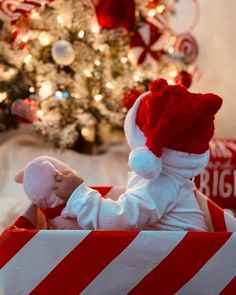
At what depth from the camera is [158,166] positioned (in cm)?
76

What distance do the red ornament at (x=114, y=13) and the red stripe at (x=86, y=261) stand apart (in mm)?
1177

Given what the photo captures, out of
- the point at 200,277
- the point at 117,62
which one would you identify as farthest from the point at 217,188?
the point at 200,277

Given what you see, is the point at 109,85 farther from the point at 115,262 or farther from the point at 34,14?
the point at 115,262

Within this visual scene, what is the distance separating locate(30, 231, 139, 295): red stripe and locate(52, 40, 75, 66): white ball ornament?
43.4 inches

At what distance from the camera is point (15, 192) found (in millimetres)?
1721

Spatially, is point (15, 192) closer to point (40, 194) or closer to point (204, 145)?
point (40, 194)

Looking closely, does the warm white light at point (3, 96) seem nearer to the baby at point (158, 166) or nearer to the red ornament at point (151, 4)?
the red ornament at point (151, 4)

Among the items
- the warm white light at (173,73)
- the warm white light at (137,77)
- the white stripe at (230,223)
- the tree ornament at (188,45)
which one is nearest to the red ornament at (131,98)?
the warm white light at (137,77)

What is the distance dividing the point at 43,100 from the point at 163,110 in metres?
1.09

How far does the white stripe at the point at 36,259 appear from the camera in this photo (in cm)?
68

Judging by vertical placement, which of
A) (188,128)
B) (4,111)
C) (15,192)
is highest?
(188,128)

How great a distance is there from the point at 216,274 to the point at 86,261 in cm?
18

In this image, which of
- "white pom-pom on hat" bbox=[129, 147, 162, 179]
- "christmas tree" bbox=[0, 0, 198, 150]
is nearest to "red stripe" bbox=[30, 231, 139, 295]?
"white pom-pom on hat" bbox=[129, 147, 162, 179]

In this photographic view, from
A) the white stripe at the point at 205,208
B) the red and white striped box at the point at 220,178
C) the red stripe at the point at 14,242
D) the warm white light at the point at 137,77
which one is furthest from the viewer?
the warm white light at the point at 137,77
